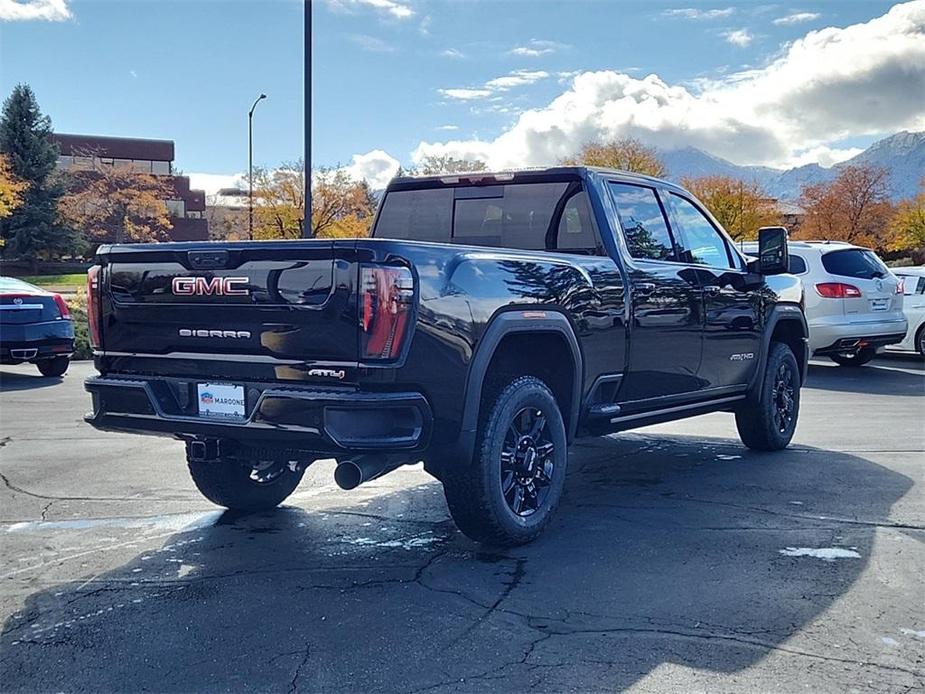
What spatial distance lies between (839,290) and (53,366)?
10.5m

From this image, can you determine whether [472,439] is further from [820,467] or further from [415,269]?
[820,467]

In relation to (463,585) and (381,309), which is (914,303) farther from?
(381,309)

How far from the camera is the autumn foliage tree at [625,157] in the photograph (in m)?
50.0

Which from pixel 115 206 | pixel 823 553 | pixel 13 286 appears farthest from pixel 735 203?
pixel 823 553

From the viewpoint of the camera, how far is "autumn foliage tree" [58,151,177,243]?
52.7 meters

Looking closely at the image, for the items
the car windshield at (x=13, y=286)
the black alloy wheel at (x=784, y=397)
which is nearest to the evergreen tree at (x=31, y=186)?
the car windshield at (x=13, y=286)

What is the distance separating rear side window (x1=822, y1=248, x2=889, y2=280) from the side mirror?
6.49m

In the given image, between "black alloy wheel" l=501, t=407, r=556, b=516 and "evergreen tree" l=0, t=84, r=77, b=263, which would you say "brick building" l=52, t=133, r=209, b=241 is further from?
"black alloy wheel" l=501, t=407, r=556, b=516

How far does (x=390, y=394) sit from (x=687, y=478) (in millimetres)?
3180

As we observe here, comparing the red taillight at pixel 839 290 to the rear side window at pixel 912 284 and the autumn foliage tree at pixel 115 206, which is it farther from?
the autumn foliage tree at pixel 115 206

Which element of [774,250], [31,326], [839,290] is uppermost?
[774,250]

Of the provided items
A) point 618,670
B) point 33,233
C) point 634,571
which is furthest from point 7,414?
point 33,233

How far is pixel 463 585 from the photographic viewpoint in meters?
4.20

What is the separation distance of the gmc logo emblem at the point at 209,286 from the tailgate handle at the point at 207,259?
55mm
